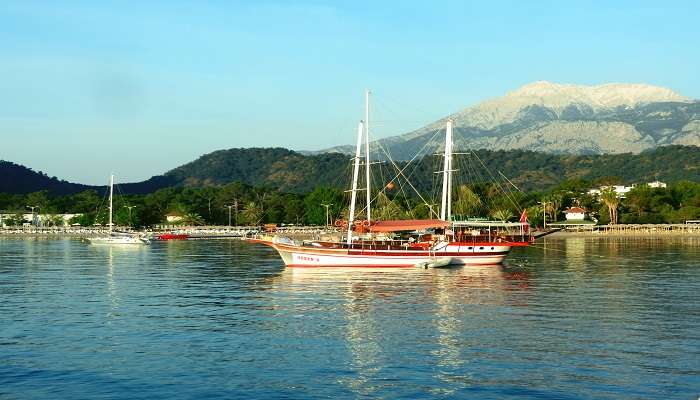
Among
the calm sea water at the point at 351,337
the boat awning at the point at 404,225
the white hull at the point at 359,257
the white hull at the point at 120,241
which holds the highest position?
the boat awning at the point at 404,225

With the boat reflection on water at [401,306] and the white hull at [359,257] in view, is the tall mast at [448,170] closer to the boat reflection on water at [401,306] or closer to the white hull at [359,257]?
the white hull at [359,257]

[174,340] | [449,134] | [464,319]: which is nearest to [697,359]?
[464,319]

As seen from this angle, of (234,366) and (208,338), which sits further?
(208,338)

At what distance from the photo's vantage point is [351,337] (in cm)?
4047

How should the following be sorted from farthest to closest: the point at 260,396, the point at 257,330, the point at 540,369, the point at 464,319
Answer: the point at 464,319
the point at 257,330
the point at 540,369
the point at 260,396

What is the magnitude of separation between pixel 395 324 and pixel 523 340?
7760 mm

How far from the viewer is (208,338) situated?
133 ft

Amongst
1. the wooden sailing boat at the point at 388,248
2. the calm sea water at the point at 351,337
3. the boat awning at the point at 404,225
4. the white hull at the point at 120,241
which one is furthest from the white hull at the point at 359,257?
the white hull at the point at 120,241

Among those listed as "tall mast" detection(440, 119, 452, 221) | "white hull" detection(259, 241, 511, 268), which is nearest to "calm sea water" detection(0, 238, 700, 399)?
"white hull" detection(259, 241, 511, 268)

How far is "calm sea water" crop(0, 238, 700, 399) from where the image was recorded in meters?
30.9

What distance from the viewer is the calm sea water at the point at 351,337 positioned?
30875mm

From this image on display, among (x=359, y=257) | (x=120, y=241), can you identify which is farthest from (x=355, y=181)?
(x=120, y=241)

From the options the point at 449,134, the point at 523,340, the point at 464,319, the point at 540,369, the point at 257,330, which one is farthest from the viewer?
the point at 449,134

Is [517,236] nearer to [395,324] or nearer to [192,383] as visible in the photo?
[395,324]
